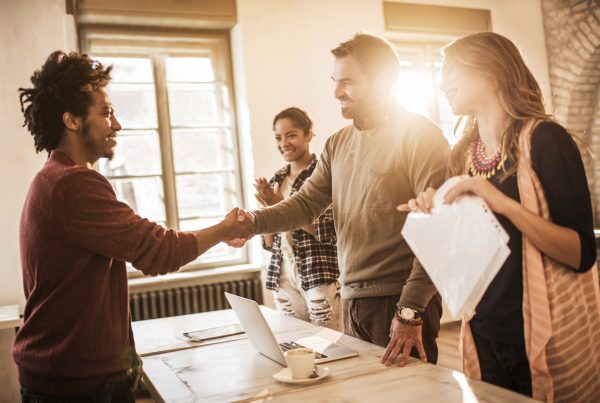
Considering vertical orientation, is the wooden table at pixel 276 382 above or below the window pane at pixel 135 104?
below

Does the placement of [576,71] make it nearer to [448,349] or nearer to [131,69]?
[448,349]

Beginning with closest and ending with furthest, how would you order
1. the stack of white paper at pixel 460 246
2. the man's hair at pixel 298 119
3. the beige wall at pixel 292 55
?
the stack of white paper at pixel 460 246 → the man's hair at pixel 298 119 → the beige wall at pixel 292 55

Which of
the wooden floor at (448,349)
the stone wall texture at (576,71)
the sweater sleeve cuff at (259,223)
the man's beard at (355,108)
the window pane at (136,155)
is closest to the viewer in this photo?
the man's beard at (355,108)

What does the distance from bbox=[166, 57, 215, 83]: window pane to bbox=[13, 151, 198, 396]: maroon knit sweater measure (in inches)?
111

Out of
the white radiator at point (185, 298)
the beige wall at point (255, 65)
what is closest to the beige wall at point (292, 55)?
the beige wall at point (255, 65)

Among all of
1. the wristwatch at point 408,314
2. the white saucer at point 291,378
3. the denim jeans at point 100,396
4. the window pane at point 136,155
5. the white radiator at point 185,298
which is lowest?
the white radiator at point 185,298

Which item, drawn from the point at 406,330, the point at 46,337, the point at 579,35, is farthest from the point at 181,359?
the point at 579,35

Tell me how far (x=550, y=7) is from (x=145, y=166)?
3.96 m

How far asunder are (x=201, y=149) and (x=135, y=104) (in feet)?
1.89

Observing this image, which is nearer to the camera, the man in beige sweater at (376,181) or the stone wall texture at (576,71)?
the man in beige sweater at (376,181)

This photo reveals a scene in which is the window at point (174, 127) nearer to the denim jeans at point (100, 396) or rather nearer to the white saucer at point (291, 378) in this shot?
the denim jeans at point (100, 396)

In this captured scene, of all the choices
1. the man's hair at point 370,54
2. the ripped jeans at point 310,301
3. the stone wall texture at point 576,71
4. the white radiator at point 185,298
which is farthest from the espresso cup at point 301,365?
the stone wall texture at point 576,71

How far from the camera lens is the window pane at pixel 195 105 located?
13.6 feet

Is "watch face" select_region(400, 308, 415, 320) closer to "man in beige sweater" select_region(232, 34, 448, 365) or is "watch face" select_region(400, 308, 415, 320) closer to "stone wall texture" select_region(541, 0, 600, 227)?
"man in beige sweater" select_region(232, 34, 448, 365)
